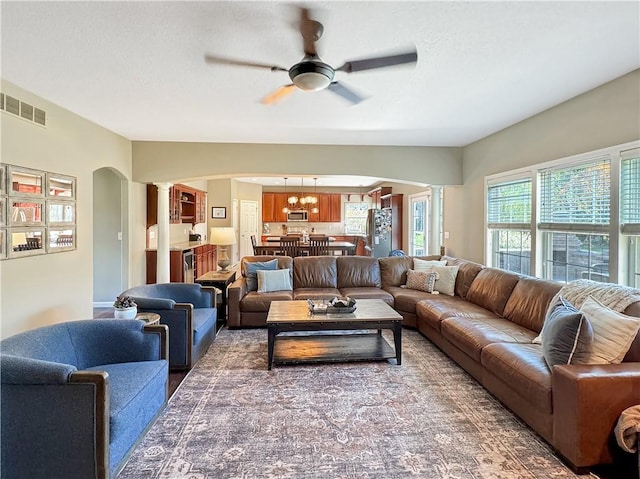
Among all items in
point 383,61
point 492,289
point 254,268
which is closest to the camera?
point 383,61

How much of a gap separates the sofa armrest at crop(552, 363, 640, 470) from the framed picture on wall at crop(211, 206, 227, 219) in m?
8.23

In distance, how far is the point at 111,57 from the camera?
8.32ft

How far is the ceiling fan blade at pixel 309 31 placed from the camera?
2016mm

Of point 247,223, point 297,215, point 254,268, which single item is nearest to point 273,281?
point 254,268

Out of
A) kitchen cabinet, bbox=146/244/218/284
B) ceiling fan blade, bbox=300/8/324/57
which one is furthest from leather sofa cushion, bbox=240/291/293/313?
ceiling fan blade, bbox=300/8/324/57

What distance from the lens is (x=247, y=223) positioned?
1035 cm

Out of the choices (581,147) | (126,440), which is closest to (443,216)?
(581,147)

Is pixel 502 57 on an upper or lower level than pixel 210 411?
upper

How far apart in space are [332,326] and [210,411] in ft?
4.06

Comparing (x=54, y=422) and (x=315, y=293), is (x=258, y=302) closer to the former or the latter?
(x=315, y=293)

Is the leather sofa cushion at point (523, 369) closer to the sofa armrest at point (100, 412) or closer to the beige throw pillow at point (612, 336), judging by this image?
the beige throw pillow at point (612, 336)

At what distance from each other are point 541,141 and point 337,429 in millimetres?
3743

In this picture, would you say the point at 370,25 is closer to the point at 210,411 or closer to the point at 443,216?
the point at 210,411

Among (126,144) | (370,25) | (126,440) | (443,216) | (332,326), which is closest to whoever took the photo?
(126,440)
